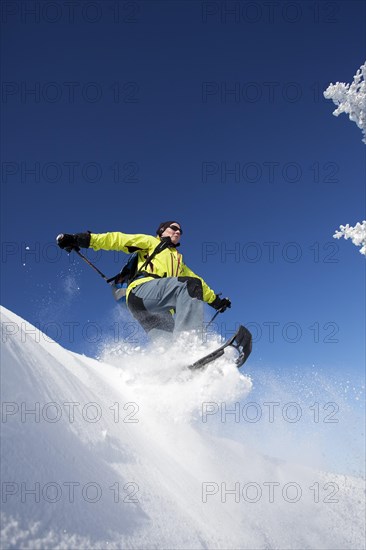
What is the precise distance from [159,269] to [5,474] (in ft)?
14.8

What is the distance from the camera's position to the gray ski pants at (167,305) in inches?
229

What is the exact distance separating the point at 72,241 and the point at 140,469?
3.96 metres

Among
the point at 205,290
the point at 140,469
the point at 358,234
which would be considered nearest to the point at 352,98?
the point at 358,234

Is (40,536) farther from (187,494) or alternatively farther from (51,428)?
(187,494)

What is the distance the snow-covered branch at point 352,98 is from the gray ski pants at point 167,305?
4.12 metres

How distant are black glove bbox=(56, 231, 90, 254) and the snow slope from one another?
2.02m

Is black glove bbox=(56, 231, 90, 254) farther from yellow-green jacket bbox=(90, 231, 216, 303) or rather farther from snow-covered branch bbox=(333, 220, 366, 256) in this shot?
snow-covered branch bbox=(333, 220, 366, 256)

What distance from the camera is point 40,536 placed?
6.42ft

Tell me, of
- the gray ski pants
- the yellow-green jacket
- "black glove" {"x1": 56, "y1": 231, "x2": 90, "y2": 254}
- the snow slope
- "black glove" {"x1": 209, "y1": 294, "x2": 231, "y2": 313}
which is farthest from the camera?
"black glove" {"x1": 209, "y1": 294, "x2": 231, "y2": 313}

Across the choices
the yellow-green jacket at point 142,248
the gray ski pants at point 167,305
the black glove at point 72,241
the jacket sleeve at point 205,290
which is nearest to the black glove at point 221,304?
the jacket sleeve at point 205,290

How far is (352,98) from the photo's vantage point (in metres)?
6.60

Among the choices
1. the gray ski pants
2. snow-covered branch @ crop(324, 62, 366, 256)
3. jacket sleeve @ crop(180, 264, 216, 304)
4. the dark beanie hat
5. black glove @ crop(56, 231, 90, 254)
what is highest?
Answer: snow-covered branch @ crop(324, 62, 366, 256)

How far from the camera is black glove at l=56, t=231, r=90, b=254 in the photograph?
629 centimetres

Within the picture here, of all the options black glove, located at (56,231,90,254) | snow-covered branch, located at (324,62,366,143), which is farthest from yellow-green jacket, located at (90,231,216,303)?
snow-covered branch, located at (324,62,366,143)
